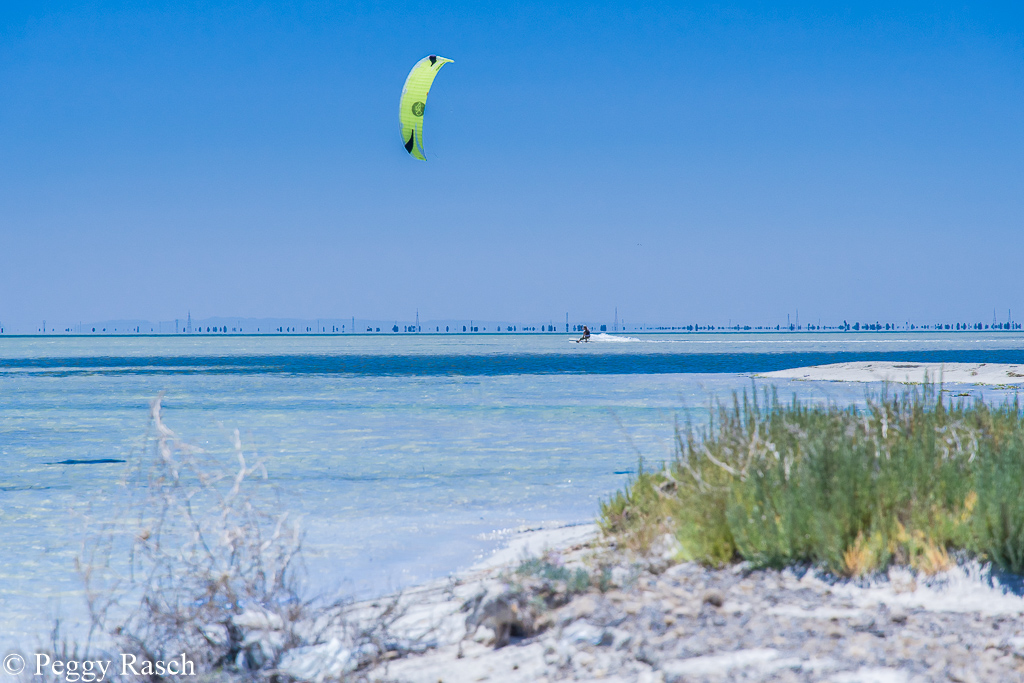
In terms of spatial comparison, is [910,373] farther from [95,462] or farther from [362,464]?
[95,462]

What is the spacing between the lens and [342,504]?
42.2 ft

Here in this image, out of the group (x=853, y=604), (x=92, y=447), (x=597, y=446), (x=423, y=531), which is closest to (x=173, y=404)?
(x=92, y=447)

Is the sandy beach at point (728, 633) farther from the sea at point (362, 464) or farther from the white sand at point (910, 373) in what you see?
the white sand at point (910, 373)

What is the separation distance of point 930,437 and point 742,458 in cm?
151

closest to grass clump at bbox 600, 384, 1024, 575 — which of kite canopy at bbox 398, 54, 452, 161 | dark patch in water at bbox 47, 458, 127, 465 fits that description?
dark patch in water at bbox 47, 458, 127, 465

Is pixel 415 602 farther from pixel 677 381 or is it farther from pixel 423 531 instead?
pixel 677 381

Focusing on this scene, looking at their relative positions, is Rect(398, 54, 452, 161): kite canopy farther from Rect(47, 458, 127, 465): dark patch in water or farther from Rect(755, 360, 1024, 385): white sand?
Rect(755, 360, 1024, 385): white sand
